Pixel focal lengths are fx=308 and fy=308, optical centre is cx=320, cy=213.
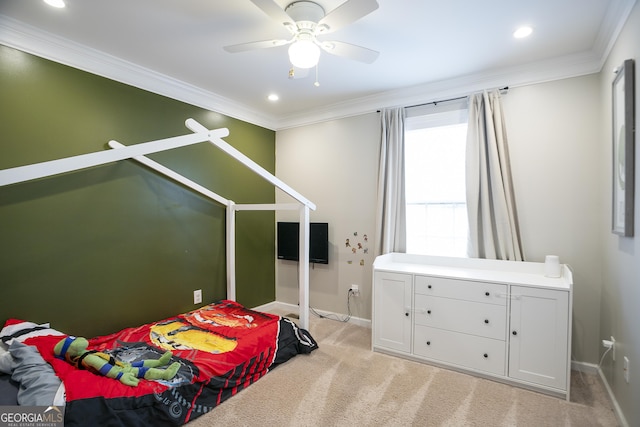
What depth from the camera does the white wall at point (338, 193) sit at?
3.59m

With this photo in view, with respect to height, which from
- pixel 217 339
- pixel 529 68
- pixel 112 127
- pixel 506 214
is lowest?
pixel 217 339

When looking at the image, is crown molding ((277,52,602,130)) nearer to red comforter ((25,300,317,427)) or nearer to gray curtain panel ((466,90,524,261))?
gray curtain panel ((466,90,524,261))

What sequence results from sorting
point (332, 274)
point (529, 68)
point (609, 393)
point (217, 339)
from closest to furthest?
point (609, 393) → point (217, 339) → point (529, 68) → point (332, 274)

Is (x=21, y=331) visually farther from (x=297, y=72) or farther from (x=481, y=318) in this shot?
(x=481, y=318)

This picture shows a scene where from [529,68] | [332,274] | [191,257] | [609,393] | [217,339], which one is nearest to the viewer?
[609,393]

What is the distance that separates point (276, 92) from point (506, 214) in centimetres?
257

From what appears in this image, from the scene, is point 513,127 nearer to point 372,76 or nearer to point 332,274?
point 372,76

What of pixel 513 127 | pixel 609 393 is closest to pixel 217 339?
pixel 609 393

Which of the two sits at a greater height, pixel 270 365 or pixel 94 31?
pixel 94 31

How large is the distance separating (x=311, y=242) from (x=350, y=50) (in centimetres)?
235

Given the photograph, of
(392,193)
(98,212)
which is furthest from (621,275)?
(98,212)

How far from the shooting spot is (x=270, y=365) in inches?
99.8

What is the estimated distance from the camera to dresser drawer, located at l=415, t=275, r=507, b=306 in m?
2.39

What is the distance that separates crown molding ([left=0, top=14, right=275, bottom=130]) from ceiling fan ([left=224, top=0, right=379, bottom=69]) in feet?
4.34
